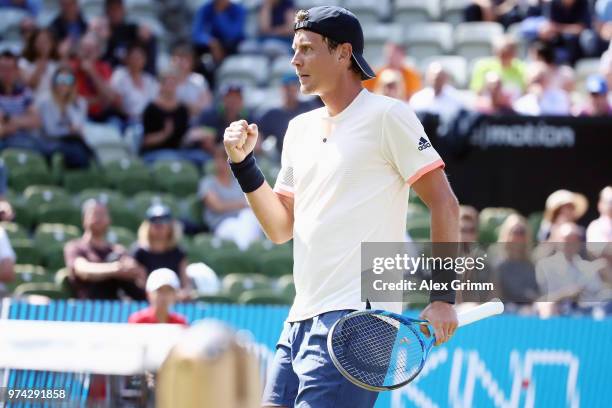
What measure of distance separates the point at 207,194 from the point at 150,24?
14.5 ft

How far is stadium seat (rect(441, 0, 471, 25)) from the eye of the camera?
1575cm

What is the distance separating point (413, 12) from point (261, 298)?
710 cm

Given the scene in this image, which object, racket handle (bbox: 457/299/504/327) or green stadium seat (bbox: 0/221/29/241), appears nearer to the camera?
racket handle (bbox: 457/299/504/327)

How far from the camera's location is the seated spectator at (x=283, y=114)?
40.4 ft

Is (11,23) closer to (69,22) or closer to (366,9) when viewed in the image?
(69,22)

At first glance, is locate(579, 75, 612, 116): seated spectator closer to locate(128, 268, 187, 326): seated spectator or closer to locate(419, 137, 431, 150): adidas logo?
locate(128, 268, 187, 326): seated spectator

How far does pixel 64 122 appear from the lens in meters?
12.3

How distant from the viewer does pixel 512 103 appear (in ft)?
42.1

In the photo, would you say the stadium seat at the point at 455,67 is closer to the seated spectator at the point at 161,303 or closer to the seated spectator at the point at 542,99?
the seated spectator at the point at 542,99

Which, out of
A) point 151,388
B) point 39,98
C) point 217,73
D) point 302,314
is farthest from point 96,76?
point 151,388

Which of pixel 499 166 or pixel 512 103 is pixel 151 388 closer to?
pixel 499 166

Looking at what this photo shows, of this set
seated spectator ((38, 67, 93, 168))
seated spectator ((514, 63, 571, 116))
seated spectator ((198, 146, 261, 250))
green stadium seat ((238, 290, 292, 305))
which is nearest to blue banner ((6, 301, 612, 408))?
green stadium seat ((238, 290, 292, 305))

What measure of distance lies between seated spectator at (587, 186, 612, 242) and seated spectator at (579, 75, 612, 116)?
1827 mm

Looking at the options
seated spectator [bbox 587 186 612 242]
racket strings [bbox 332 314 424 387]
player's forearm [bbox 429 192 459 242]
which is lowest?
racket strings [bbox 332 314 424 387]
